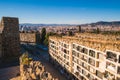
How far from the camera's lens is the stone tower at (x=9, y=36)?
A: 75.1 m

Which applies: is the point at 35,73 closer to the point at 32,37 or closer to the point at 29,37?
the point at 32,37

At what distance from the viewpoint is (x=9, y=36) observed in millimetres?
76438

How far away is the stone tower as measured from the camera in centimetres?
7512

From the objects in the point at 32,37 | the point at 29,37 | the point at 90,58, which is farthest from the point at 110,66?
the point at 29,37

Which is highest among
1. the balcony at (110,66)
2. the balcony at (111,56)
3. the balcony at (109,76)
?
the balcony at (111,56)

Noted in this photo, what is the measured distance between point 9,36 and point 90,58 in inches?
1765

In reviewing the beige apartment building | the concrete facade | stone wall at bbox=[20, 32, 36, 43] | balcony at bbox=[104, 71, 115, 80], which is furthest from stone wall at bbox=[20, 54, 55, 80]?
stone wall at bbox=[20, 32, 36, 43]

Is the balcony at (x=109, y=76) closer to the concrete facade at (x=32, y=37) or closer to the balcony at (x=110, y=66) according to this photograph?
the balcony at (x=110, y=66)

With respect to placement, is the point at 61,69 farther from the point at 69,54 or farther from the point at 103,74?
the point at 103,74

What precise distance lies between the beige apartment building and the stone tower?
69.2 feet

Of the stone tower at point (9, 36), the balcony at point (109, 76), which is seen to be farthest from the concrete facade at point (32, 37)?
the balcony at point (109, 76)

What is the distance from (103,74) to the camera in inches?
1481

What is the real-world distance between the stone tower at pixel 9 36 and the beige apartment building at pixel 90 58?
69.2 ft

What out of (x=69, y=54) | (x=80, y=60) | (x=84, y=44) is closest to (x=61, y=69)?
(x=69, y=54)
